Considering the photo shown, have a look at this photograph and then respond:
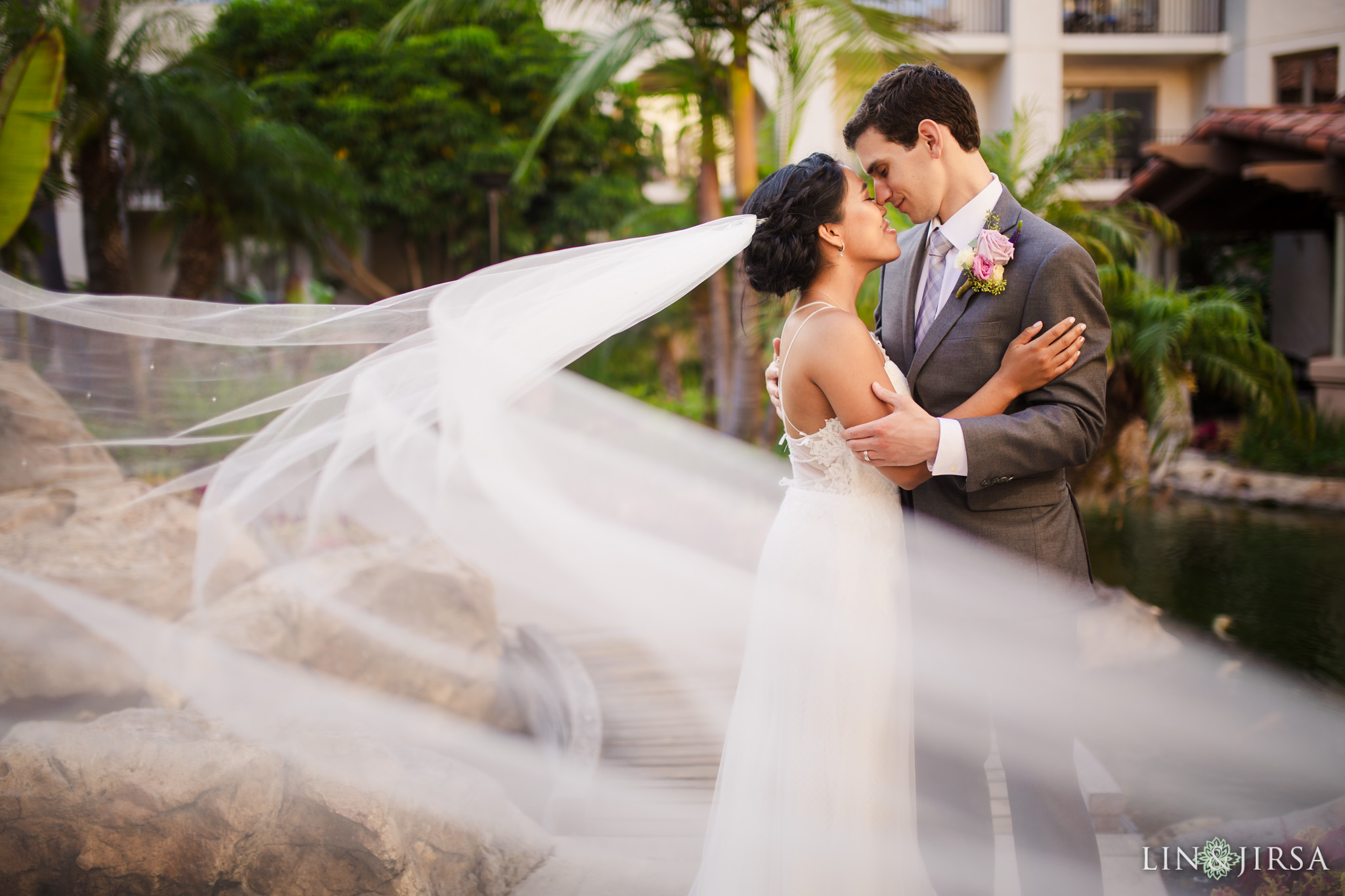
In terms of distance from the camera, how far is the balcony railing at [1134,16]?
17453 mm

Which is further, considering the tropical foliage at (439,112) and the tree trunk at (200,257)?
the tropical foliage at (439,112)

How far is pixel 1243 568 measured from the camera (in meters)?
7.10

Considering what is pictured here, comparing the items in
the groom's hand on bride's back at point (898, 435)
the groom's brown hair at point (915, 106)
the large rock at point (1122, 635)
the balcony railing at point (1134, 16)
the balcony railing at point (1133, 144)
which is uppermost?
the balcony railing at point (1134, 16)

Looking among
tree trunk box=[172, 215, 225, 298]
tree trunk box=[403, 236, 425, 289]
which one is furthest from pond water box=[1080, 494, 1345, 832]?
tree trunk box=[403, 236, 425, 289]

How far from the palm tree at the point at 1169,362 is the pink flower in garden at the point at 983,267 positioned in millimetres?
4152

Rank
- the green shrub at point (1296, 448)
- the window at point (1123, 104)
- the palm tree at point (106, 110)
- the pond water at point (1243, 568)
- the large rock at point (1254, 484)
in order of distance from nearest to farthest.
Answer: the pond water at point (1243, 568) < the palm tree at point (106, 110) < the large rock at point (1254, 484) < the green shrub at point (1296, 448) < the window at point (1123, 104)

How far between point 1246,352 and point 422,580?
569cm

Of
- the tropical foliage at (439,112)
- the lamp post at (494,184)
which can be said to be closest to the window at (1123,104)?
the tropical foliage at (439,112)

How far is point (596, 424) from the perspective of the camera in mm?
11195

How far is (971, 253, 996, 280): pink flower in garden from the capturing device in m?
2.17

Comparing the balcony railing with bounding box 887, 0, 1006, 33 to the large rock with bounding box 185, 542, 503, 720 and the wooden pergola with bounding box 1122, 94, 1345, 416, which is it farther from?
the large rock with bounding box 185, 542, 503, 720

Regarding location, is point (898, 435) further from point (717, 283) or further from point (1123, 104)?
point (1123, 104)

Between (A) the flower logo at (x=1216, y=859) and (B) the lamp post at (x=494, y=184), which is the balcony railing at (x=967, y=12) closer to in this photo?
(B) the lamp post at (x=494, y=184)

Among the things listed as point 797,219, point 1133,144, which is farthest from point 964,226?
point 1133,144
